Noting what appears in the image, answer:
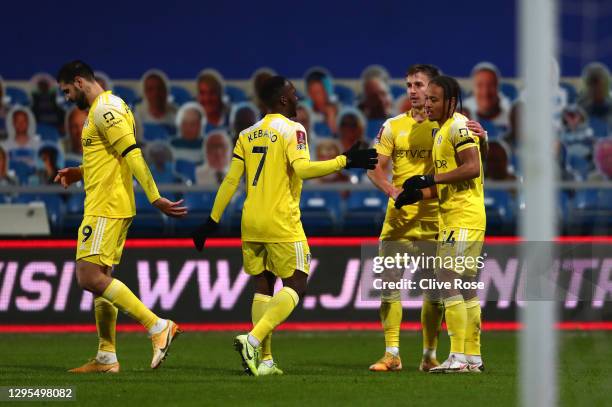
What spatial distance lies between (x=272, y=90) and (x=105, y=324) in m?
1.79

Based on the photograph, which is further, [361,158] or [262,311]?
[262,311]

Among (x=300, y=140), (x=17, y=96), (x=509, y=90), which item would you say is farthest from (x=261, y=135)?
(x=17, y=96)

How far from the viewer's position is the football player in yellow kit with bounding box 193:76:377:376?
6895 millimetres

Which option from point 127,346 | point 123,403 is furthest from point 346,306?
point 123,403

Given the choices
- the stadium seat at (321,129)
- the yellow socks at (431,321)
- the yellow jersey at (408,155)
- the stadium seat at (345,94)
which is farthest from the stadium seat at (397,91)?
the yellow socks at (431,321)

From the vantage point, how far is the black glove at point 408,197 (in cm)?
696

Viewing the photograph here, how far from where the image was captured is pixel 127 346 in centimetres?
928

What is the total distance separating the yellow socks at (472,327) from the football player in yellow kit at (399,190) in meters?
0.39

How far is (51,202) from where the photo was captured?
39.6ft

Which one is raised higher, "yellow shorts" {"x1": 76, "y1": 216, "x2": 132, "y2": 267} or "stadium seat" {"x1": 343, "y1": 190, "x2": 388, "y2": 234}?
"yellow shorts" {"x1": 76, "y1": 216, "x2": 132, "y2": 267}

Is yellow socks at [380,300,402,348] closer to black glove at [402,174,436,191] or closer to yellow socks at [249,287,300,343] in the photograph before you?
yellow socks at [249,287,300,343]

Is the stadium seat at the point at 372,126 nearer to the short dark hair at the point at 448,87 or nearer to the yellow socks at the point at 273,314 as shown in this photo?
the short dark hair at the point at 448,87

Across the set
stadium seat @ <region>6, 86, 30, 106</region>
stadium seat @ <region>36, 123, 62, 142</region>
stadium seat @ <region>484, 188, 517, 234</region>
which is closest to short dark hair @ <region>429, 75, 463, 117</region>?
stadium seat @ <region>484, 188, 517, 234</region>

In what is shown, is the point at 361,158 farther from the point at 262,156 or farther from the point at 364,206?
the point at 364,206
